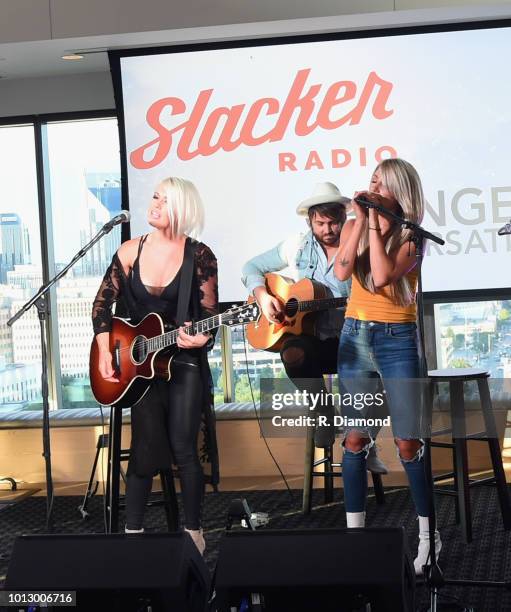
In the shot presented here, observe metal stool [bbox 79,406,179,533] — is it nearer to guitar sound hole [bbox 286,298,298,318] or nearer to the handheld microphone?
guitar sound hole [bbox 286,298,298,318]

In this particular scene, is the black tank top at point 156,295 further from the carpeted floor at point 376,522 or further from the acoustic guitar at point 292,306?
the carpeted floor at point 376,522

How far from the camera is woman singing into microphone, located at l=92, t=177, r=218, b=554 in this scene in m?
4.09

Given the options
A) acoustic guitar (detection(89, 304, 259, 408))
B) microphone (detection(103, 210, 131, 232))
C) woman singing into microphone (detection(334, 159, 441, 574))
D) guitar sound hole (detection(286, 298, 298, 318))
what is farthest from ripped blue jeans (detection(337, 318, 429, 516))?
microphone (detection(103, 210, 131, 232))

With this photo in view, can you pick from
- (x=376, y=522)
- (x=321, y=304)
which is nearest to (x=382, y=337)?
(x=321, y=304)

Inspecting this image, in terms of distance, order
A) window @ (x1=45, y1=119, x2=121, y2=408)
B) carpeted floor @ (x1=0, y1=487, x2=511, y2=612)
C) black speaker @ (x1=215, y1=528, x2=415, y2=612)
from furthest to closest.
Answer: window @ (x1=45, y1=119, x2=121, y2=408) < carpeted floor @ (x1=0, y1=487, x2=511, y2=612) < black speaker @ (x1=215, y1=528, x2=415, y2=612)

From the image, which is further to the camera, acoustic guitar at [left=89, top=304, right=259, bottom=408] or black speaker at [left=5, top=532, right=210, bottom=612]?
acoustic guitar at [left=89, top=304, right=259, bottom=408]

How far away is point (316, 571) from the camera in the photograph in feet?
8.18

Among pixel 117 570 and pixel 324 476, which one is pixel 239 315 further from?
pixel 117 570

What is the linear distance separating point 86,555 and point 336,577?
0.72 metres

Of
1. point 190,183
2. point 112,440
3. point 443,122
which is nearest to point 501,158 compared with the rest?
point 443,122

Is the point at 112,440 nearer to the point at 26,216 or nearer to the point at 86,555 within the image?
the point at 86,555

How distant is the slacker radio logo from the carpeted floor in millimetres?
1762

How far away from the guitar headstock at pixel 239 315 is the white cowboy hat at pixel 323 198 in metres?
0.52

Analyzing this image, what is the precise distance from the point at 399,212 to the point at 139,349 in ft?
4.29
